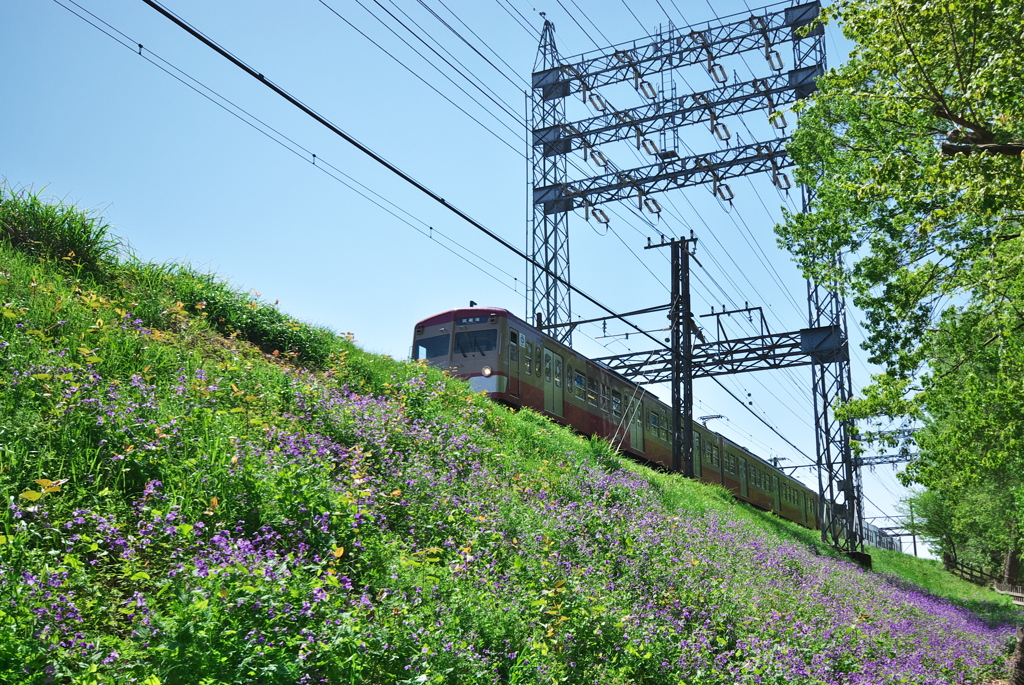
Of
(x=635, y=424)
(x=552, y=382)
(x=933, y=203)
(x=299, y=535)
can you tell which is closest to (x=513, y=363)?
(x=552, y=382)

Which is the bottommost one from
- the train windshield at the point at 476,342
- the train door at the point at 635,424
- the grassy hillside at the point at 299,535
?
the grassy hillside at the point at 299,535

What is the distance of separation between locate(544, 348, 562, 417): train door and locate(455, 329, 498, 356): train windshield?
2.18 meters

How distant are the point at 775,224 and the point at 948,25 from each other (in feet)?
30.4

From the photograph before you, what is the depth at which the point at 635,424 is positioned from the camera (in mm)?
22781

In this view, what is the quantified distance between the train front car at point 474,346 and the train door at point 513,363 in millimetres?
53

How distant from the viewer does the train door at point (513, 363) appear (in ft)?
56.7

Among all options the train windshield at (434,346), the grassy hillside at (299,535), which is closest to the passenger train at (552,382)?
the train windshield at (434,346)

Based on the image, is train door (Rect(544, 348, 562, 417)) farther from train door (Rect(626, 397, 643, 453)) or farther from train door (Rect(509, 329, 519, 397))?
train door (Rect(626, 397, 643, 453))

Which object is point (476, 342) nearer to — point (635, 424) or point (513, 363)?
point (513, 363)

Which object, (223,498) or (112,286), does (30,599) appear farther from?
(112,286)

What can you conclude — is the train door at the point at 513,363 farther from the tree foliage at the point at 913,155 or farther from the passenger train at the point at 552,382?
the tree foliage at the point at 913,155

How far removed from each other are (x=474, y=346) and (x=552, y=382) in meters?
2.70

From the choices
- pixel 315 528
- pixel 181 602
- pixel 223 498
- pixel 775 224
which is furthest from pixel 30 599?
pixel 775 224

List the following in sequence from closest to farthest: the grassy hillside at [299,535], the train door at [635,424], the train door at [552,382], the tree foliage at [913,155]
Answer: the grassy hillside at [299,535]
the tree foliage at [913,155]
the train door at [552,382]
the train door at [635,424]
